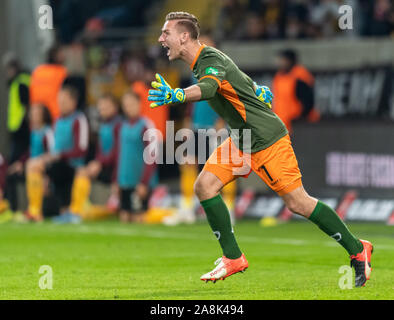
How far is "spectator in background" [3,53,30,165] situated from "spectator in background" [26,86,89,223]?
102cm

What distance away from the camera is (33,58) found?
71.8 ft

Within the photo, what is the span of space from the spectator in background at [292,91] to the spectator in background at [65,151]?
10.6ft

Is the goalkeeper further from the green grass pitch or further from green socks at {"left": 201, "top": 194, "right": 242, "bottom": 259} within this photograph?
the green grass pitch

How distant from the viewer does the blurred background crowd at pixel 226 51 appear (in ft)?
58.0

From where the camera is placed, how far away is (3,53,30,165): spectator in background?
64.2ft

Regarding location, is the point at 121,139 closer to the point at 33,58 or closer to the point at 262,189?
the point at 262,189

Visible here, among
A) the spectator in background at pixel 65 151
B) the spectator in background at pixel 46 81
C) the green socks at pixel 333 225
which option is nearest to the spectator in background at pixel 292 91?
the spectator in background at pixel 65 151

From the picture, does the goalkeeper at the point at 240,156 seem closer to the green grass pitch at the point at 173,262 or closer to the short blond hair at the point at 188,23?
the short blond hair at the point at 188,23

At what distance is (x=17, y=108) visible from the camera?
64.6 ft

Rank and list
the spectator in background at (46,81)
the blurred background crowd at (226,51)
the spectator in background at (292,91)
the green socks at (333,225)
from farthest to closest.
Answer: the spectator in background at (46,81) < the spectator in background at (292,91) < the blurred background crowd at (226,51) < the green socks at (333,225)

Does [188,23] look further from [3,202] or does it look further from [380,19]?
[3,202]

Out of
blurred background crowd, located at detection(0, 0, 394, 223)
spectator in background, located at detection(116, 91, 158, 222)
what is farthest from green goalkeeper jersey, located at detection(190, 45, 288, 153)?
spectator in background, located at detection(116, 91, 158, 222)

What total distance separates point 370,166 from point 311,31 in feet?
11.3

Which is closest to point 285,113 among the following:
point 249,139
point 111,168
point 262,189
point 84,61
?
point 262,189
